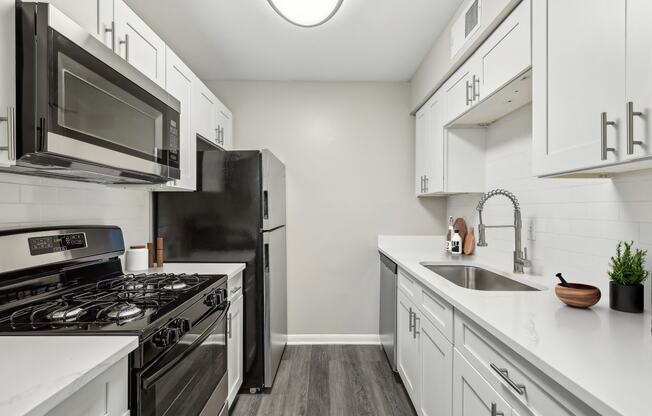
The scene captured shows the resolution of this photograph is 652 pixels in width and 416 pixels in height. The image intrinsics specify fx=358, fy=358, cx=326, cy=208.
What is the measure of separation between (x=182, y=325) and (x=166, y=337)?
135 millimetres

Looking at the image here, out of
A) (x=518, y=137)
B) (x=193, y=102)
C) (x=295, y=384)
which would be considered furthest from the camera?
(x=295, y=384)

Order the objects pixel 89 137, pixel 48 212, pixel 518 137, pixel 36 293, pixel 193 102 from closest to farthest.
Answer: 1. pixel 89 137
2. pixel 36 293
3. pixel 48 212
4. pixel 518 137
5. pixel 193 102

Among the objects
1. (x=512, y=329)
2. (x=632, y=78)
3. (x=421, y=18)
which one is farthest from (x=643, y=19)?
(x=421, y=18)

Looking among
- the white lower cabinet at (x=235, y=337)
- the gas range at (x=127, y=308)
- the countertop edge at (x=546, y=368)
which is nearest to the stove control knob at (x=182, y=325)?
the gas range at (x=127, y=308)

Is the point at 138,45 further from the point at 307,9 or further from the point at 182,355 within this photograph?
the point at 182,355

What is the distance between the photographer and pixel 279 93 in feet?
11.4

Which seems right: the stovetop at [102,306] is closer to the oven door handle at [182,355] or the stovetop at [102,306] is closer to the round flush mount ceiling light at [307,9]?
the oven door handle at [182,355]

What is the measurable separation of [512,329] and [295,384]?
201cm

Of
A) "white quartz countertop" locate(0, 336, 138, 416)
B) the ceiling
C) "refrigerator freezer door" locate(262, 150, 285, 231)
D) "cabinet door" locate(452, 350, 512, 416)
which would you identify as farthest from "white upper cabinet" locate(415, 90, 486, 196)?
"white quartz countertop" locate(0, 336, 138, 416)

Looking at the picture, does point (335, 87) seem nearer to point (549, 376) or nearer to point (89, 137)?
point (89, 137)

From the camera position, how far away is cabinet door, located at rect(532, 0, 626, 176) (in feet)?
3.42

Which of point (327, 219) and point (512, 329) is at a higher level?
point (327, 219)

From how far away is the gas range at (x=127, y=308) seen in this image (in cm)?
112

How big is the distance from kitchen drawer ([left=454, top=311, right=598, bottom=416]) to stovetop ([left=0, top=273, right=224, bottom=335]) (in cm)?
110
